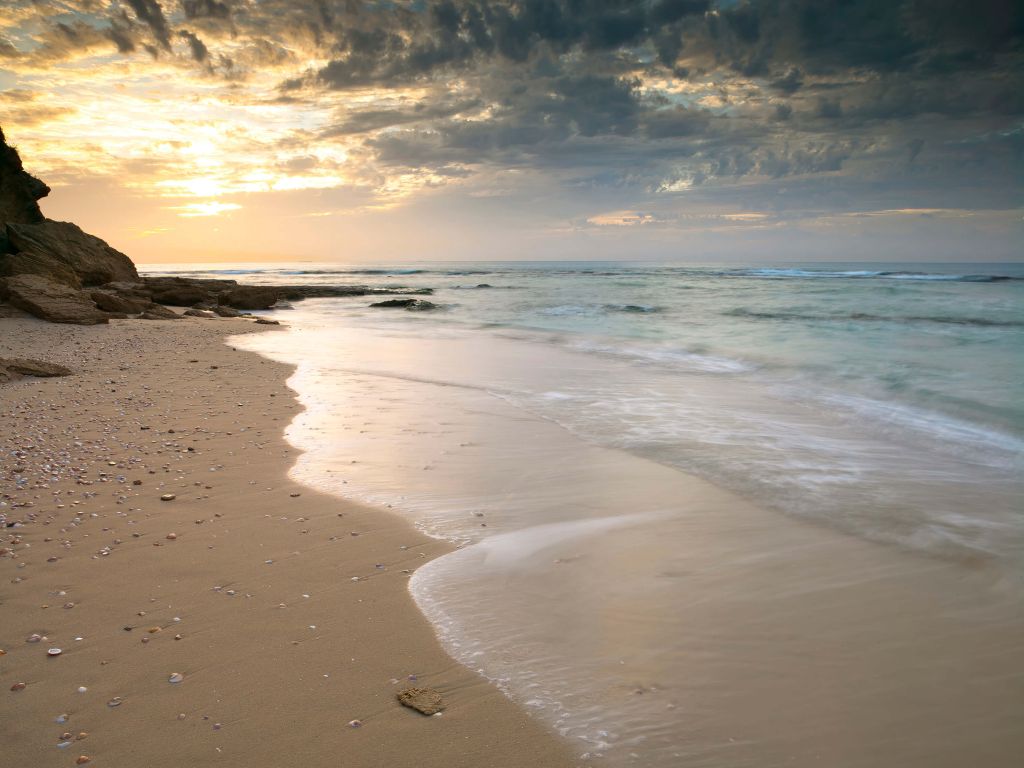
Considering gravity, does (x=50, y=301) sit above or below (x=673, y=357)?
above

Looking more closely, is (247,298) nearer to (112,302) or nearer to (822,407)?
(112,302)

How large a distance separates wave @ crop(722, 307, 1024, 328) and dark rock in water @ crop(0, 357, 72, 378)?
22431 mm

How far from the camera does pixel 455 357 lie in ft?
42.4

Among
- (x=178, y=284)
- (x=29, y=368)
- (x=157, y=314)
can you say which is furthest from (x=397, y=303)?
(x=29, y=368)

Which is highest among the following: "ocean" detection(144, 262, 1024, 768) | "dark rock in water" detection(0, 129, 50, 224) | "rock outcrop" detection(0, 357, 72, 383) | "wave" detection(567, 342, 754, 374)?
"dark rock in water" detection(0, 129, 50, 224)

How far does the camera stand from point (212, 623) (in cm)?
280

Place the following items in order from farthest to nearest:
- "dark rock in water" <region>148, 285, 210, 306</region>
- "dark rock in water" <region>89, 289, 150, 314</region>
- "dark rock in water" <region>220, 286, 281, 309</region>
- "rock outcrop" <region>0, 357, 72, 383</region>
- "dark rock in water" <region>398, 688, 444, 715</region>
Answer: "dark rock in water" <region>220, 286, 281, 309</region> < "dark rock in water" <region>148, 285, 210, 306</region> < "dark rock in water" <region>89, 289, 150, 314</region> < "rock outcrop" <region>0, 357, 72, 383</region> < "dark rock in water" <region>398, 688, 444, 715</region>

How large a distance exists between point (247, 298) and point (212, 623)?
2476 centimetres

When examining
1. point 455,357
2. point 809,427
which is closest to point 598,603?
point 809,427

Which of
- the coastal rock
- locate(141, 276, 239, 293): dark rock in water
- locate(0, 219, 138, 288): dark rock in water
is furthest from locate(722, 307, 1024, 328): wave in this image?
locate(0, 219, 138, 288): dark rock in water

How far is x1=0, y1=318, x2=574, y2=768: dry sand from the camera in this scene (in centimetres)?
214

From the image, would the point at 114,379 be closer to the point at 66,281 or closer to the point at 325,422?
the point at 325,422

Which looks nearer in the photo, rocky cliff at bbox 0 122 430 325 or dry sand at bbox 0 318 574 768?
dry sand at bbox 0 318 574 768

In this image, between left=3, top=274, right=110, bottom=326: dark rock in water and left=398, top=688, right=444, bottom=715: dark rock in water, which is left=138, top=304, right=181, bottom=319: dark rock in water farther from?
left=398, top=688, right=444, bottom=715: dark rock in water
